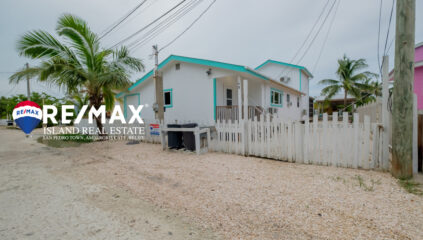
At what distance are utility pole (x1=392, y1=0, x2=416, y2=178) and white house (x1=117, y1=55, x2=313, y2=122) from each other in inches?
184

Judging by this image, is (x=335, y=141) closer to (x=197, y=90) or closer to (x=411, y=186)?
(x=411, y=186)

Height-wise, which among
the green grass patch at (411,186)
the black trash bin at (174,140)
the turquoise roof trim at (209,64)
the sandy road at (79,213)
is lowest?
the sandy road at (79,213)

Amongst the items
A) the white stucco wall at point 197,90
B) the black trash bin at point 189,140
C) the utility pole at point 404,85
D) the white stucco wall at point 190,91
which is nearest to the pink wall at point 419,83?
the white stucco wall at point 197,90

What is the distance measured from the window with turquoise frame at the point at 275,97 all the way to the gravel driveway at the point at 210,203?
24.1ft

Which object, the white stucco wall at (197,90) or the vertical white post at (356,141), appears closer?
the vertical white post at (356,141)

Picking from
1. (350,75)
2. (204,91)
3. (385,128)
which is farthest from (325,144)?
(350,75)

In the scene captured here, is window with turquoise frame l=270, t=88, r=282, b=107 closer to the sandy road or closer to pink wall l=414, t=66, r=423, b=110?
pink wall l=414, t=66, r=423, b=110

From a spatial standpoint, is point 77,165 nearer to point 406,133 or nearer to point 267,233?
point 267,233

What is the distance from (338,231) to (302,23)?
12158 mm

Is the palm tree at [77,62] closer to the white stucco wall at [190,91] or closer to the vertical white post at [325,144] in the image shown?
the white stucco wall at [190,91]

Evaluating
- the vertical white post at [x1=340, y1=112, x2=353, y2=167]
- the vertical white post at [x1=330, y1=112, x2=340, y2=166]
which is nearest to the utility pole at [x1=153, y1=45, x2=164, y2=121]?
the vertical white post at [x1=330, y1=112, x2=340, y2=166]

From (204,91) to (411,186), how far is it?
7683 mm

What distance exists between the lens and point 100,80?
842 cm

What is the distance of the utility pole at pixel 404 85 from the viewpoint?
11.0 ft
